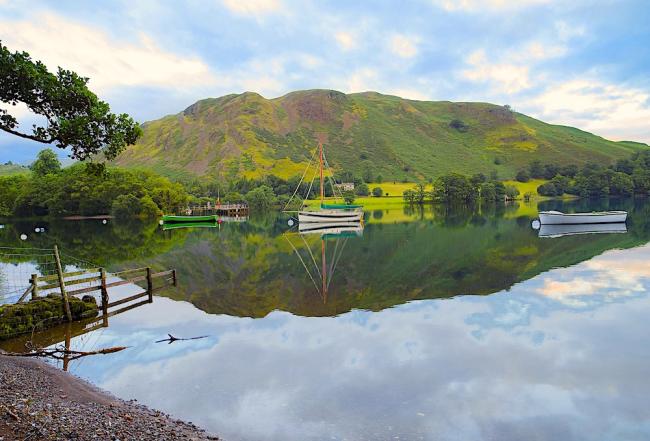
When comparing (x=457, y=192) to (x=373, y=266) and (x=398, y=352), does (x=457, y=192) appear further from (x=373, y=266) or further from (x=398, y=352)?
(x=398, y=352)

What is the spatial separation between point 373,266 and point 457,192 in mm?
143914

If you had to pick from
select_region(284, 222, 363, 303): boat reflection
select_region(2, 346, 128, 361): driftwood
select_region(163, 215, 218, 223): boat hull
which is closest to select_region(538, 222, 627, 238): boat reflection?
select_region(284, 222, 363, 303): boat reflection

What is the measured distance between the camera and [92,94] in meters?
21.3

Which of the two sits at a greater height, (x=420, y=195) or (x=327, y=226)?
(x=420, y=195)

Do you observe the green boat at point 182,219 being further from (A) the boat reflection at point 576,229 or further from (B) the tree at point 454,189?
(B) the tree at point 454,189

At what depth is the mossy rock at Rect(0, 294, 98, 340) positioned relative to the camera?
23406 mm

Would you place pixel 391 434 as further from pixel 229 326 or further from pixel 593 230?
pixel 593 230

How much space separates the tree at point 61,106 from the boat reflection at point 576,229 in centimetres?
6344

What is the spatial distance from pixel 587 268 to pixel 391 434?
34982 mm

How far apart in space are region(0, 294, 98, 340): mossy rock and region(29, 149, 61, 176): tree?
149852 mm

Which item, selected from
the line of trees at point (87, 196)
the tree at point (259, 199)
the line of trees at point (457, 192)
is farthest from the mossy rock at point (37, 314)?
the line of trees at point (457, 192)

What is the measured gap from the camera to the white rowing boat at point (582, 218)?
8240 centimetres

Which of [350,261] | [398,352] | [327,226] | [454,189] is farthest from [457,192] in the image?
[398,352]

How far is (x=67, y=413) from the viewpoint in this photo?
41.5ft
